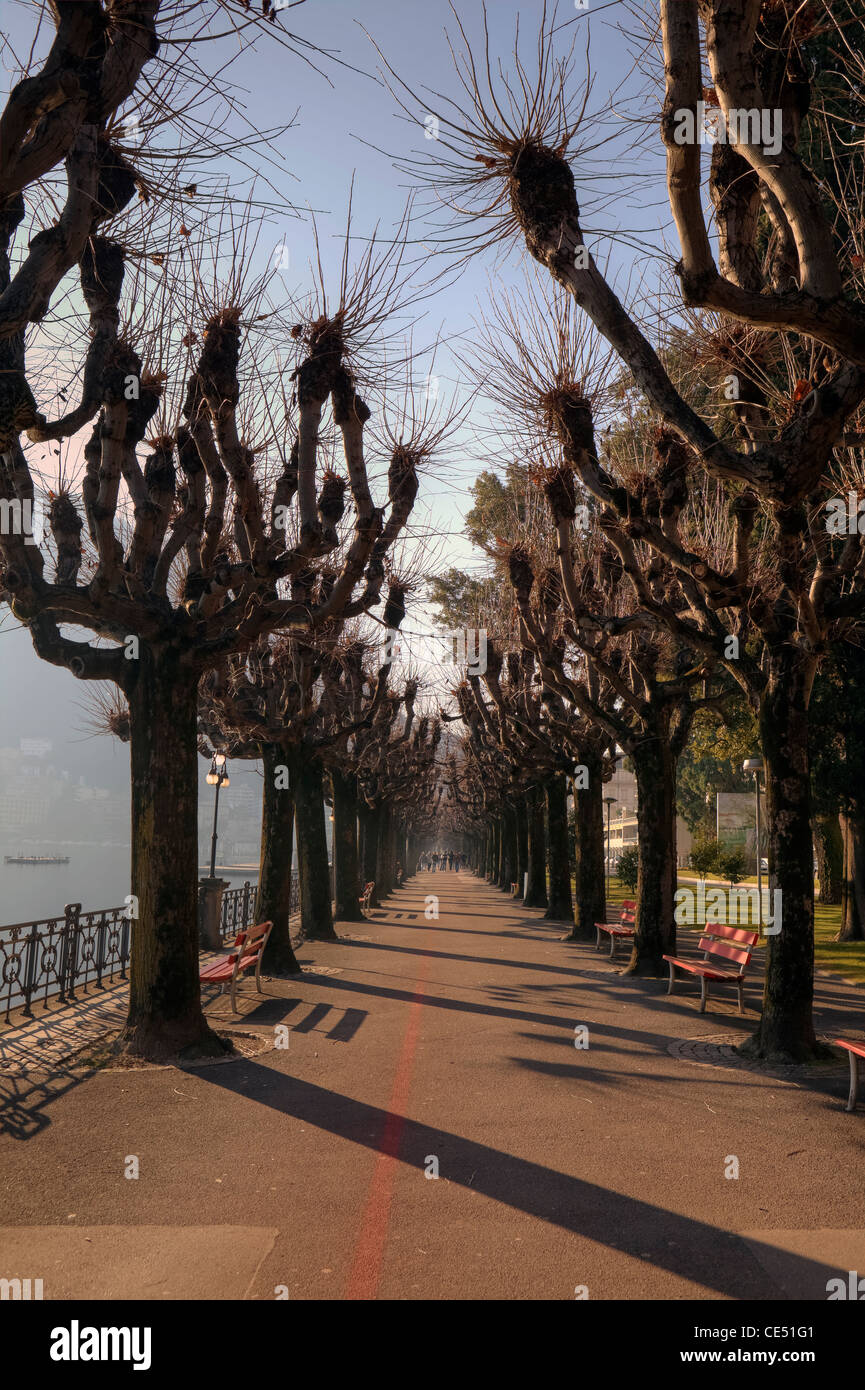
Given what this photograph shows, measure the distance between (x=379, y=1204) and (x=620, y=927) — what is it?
12817 millimetres

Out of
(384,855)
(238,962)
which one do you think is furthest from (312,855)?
(384,855)

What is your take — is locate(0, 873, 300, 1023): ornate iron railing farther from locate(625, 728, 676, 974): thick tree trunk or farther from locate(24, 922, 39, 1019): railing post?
locate(625, 728, 676, 974): thick tree trunk

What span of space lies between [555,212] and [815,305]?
3104 mm

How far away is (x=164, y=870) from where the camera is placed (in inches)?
391

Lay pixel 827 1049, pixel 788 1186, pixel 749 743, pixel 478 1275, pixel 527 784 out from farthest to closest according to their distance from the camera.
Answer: pixel 527 784, pixel 749 743, pixel 827 1049, pixel 788 1186, pixel 478 1275

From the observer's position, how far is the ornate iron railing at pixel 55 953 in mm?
11773

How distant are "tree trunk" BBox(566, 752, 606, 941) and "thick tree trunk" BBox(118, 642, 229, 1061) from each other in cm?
1186

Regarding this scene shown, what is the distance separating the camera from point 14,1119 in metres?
7.56

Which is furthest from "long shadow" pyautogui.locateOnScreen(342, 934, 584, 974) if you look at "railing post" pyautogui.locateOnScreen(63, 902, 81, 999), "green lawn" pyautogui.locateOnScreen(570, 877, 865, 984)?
"railing post" pyautogui.locateOnScreen(63, 902, 81, 999)

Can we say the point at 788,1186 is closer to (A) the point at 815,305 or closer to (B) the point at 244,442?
(A) the point at 815,305

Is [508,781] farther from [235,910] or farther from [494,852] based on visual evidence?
[494,852]

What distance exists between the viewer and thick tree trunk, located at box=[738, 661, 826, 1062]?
9.45 metres

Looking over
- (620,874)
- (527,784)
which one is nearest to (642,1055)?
(527,784)

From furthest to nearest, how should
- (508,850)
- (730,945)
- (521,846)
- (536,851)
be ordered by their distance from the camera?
(508,850) → (521,846) → (536,851) → (730,945)
